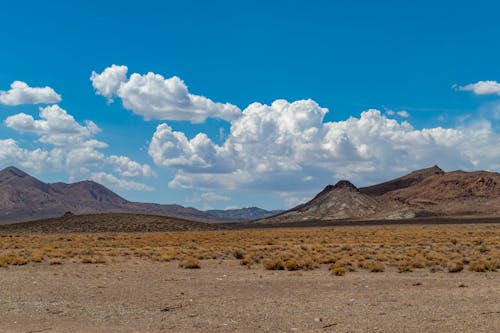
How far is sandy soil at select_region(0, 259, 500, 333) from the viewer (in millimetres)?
13711

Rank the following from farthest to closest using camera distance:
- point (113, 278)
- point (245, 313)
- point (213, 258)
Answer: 1. point (213, 258)
2. point (113, 278)
3. point (245, 313)

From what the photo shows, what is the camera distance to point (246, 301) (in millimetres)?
17641

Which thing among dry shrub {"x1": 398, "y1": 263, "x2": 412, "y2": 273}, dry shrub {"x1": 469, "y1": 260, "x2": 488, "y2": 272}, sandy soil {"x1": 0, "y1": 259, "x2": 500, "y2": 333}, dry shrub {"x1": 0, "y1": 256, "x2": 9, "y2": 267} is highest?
dry shrub {"x1": 469, "y1": 260, "x2": 488, "y2": 272}

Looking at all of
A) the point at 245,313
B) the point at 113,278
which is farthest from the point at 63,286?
the point at 245,313

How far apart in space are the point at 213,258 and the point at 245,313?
1928cm

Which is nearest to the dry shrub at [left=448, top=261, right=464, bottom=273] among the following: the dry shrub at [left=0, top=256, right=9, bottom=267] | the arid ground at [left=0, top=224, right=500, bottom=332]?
the arid ground at [left=0, top=224, right=500, bottom=332]

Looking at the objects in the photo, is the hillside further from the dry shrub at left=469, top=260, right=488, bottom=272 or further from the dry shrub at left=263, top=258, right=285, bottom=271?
the dry shrub at left=469, top=260, right=488, bottom=272

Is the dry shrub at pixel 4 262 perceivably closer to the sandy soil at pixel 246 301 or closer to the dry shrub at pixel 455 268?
the sandy soil at pixel 246 301

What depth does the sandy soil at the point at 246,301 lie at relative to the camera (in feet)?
45.0

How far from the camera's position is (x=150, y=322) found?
1427cm

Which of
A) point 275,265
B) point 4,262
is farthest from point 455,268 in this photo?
point 4,262

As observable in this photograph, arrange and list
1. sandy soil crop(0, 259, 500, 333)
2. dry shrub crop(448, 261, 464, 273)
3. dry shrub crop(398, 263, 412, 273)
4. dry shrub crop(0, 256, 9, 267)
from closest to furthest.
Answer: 1. sandy soil crop(0, 259, 500, 333)
2. dry shrub crop(448, 261, 464, 273)
3. dry shrub crop(398, 263, 412, 273)
4. dry shrub crop(0, 256, 9, 267)

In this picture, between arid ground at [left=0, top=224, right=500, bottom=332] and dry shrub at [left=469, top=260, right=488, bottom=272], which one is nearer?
arid ground at [left=0, top=224, right=500, bottom=332]

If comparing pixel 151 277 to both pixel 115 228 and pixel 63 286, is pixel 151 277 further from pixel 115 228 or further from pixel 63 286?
pixel 115 228
